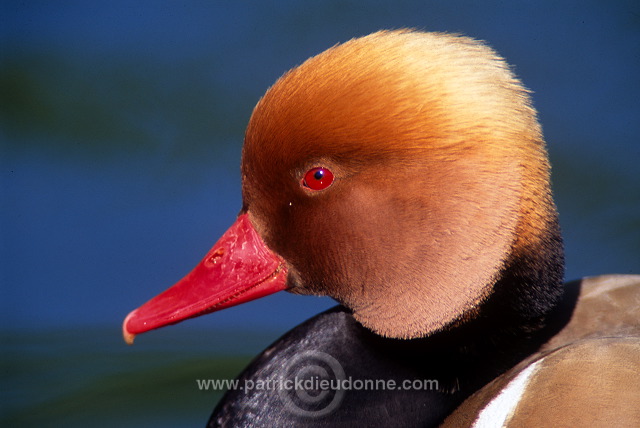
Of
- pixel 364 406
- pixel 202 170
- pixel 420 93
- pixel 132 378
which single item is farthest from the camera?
pixel 202 170

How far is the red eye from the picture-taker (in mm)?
1949

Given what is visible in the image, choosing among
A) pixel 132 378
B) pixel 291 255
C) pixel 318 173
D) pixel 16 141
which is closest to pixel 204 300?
pixel 291 255

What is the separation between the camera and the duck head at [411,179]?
6.10 ft

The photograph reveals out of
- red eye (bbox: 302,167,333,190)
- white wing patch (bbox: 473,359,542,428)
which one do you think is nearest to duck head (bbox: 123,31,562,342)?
red eye (bbox: 302,167,333,190)

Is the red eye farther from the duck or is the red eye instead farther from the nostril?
the nostril

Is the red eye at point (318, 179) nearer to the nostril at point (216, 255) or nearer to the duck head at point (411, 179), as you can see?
the duck head at point (411, 179)

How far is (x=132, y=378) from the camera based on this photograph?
3.21 meters

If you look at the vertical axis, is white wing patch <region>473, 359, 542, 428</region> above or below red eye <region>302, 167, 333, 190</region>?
below

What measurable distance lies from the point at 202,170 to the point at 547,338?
2.30 meters

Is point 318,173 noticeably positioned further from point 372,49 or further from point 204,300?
point 204,300

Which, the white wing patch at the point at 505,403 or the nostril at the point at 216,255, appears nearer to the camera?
the white wing patch at the point at 505,403

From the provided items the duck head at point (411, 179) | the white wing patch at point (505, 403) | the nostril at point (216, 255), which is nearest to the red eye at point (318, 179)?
the duck head at point (411, 179)

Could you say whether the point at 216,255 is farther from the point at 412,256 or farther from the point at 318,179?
the point at 412,256

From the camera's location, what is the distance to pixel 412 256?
195 centimetres
